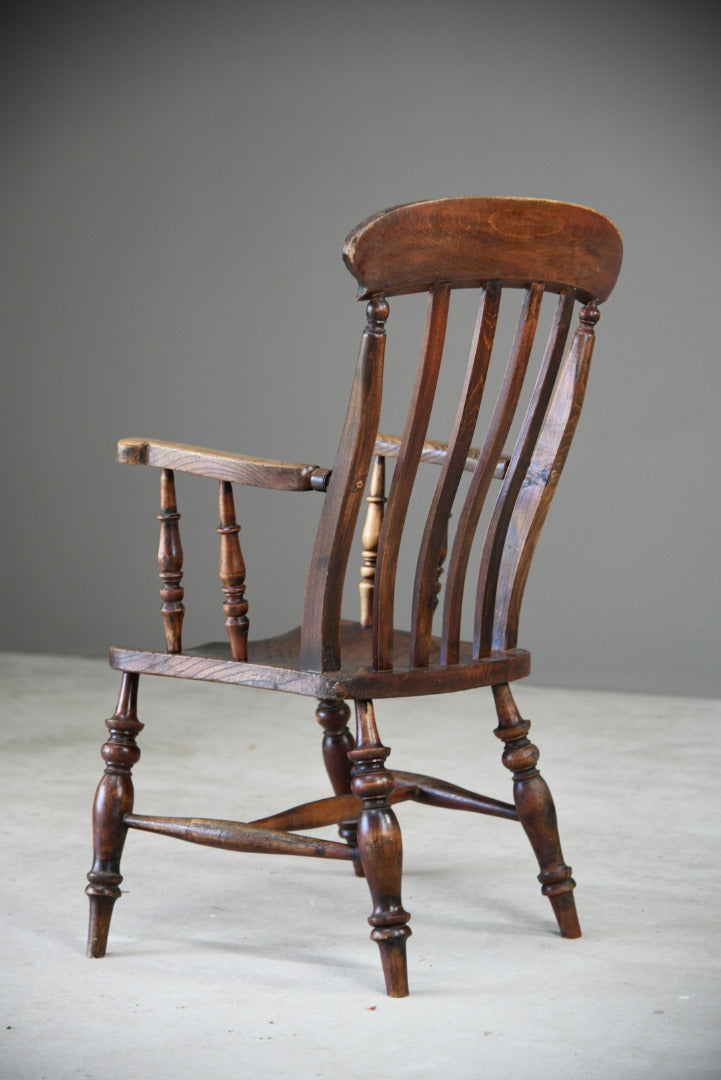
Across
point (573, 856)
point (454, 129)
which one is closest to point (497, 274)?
point (573, 856)

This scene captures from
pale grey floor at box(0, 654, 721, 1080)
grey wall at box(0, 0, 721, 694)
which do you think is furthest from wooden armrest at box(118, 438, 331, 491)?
grey wall at box(0, 0, 721, 694)

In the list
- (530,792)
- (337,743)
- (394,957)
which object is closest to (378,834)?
(394,957)

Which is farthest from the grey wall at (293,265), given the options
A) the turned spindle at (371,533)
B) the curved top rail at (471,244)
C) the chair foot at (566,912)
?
the curved top rail at (471,244)

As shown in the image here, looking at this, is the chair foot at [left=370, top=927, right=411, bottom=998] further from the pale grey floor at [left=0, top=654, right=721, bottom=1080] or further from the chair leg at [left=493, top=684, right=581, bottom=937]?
the chair leg at [left=493, top=684, right=581, bottom=937]

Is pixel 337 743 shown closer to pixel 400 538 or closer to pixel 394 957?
pixel 394 957

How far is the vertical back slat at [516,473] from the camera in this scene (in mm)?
1777

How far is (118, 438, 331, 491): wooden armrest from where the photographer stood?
1652mm

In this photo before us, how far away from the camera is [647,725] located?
3.79m

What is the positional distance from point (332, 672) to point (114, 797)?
42 cm

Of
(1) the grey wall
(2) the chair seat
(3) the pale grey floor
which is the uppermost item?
(1) the grey wall

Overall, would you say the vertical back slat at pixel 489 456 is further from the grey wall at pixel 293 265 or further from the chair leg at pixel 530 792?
the grey wall at pixel 293 265

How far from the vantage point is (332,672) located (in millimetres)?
1669

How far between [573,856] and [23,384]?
347cm

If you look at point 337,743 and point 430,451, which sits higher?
point 430,451
